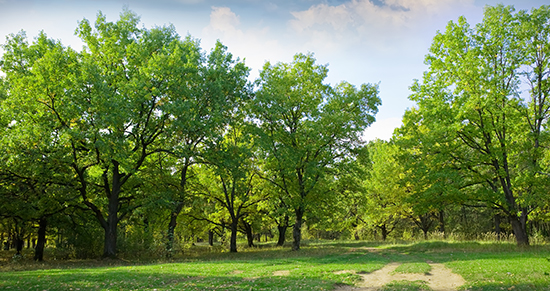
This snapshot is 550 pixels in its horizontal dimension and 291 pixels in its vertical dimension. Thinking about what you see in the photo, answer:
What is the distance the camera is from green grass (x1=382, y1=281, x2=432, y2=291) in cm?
994

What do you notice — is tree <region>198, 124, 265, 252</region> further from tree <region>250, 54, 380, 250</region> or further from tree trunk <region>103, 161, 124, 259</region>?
tree trunk <region>103, 161, 124, 259</region>

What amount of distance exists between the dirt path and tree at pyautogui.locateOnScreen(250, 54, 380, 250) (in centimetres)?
1079

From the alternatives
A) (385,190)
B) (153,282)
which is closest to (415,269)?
(153,282)

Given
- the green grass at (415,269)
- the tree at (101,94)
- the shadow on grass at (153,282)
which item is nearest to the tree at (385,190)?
the green grass at (415,269)

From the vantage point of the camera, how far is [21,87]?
18.8 m

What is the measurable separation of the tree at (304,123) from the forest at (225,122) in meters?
0.13

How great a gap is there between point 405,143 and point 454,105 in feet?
12.8

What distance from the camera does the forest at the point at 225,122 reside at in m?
18.4

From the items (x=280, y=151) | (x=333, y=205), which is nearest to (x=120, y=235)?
(x=280, y=151)

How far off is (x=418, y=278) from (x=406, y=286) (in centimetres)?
184

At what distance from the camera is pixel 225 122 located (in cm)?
2266

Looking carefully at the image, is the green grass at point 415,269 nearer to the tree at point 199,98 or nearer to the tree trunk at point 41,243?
the tree at point 199,98

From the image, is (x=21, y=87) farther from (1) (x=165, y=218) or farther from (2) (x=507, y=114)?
(2) (x=507, y=114)

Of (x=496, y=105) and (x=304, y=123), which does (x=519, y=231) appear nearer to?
(x=496, y=105)
